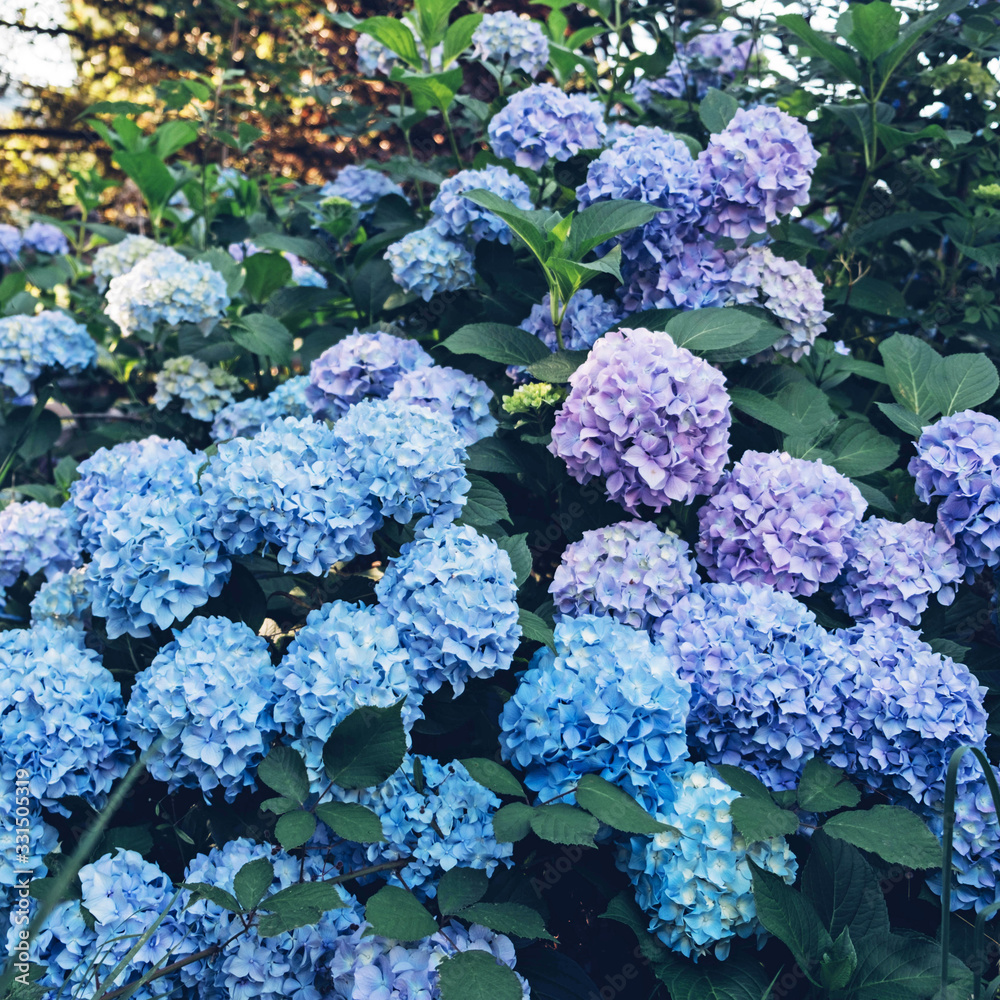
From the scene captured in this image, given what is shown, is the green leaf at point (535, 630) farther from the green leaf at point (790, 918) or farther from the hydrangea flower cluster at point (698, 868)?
the green leaf at point (790, 918)

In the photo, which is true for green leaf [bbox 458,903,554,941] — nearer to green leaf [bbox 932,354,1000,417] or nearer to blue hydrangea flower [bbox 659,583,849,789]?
blue hydrangea flower [bbox 659,583,849,789]

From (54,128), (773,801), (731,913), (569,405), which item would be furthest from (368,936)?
(54,128)

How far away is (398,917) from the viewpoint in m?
1.27

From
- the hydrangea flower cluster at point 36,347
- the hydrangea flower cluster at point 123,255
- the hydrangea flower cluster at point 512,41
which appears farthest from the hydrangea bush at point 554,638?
the hydrangea flower cluster at point 123,255

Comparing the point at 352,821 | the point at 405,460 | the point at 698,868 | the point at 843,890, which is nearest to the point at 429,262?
the point at 405,460

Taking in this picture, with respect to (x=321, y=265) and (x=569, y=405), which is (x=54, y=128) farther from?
(x=569, y=405)

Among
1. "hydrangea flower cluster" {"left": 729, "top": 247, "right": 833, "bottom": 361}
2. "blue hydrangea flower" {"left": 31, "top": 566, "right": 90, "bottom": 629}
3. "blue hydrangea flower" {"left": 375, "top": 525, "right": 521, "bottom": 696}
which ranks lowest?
"blue hydrangea flower" {"left": 31, "top": 566, "right": 90, "bottom": 629}

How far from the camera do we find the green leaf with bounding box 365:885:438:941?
1247 millimetres

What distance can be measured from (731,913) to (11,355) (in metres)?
2.62

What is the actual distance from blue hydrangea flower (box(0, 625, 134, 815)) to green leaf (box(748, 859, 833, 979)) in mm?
1178

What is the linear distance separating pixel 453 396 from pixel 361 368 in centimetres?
28

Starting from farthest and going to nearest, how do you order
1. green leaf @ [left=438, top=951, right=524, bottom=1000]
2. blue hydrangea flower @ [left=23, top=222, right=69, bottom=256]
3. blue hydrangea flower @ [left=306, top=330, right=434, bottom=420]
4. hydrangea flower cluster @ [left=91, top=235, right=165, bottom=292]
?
blue hydrangea flower @ [left=23, top=222, right=69, bottom=256] < hydrangea flower cluster @ [left=91, top=235, right=165, bottom=292] < blue hydrangea flower @ [left=306, top=330, right=434, bottom=420] < green leaf @ [left=438, top=951, right=524, bottom=1000]

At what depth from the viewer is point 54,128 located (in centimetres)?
572

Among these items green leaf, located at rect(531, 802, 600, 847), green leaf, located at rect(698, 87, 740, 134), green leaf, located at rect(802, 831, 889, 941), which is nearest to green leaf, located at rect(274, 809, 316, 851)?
green leaf, located at rect(531, 802, 600, 847)
